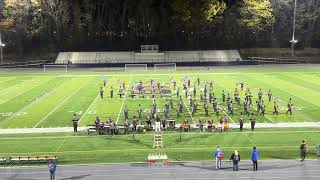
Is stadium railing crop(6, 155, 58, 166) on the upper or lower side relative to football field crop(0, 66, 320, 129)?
lower

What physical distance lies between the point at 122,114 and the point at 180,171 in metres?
17.7

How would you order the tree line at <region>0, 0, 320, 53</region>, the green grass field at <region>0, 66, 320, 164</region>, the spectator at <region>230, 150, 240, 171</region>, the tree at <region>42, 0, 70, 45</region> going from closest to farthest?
the spectator at <region>230, 150, 240, 171</region>, the green grass field at <region>0, 66, 320, 164</region>, the tree line at <region>0, 0, 320, 53</region>, the tree at <region>42, 0, 70, 45</region>

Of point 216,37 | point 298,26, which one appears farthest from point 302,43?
point 216,37

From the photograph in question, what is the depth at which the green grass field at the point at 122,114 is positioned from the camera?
105 feet

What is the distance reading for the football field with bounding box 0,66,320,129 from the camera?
141 feet

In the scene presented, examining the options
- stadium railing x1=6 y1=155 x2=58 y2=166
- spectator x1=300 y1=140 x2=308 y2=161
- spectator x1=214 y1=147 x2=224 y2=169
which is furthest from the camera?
stadium railing x1=6 y1=155 x2=58 y2=166

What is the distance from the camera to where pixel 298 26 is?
101562 mm

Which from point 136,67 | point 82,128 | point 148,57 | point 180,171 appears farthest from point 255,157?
point 148,57

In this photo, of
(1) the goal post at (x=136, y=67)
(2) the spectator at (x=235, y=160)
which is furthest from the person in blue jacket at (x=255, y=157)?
(1) the goal post at (x=136, y=67)

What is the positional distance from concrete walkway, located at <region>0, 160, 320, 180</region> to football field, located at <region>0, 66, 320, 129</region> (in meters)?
12.0

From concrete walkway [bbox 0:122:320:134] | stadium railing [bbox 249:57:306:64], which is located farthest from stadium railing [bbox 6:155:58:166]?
stadium railing [bbox 249:57:306:64]

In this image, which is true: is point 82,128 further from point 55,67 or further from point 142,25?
point 142,25

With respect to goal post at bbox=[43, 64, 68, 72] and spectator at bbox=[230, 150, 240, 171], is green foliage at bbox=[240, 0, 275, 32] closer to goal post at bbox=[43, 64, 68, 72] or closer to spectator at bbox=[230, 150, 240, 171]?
goal post at bbox=[43, 64, 68, 72]

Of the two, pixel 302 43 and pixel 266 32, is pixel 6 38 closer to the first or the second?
pixel 266 32
